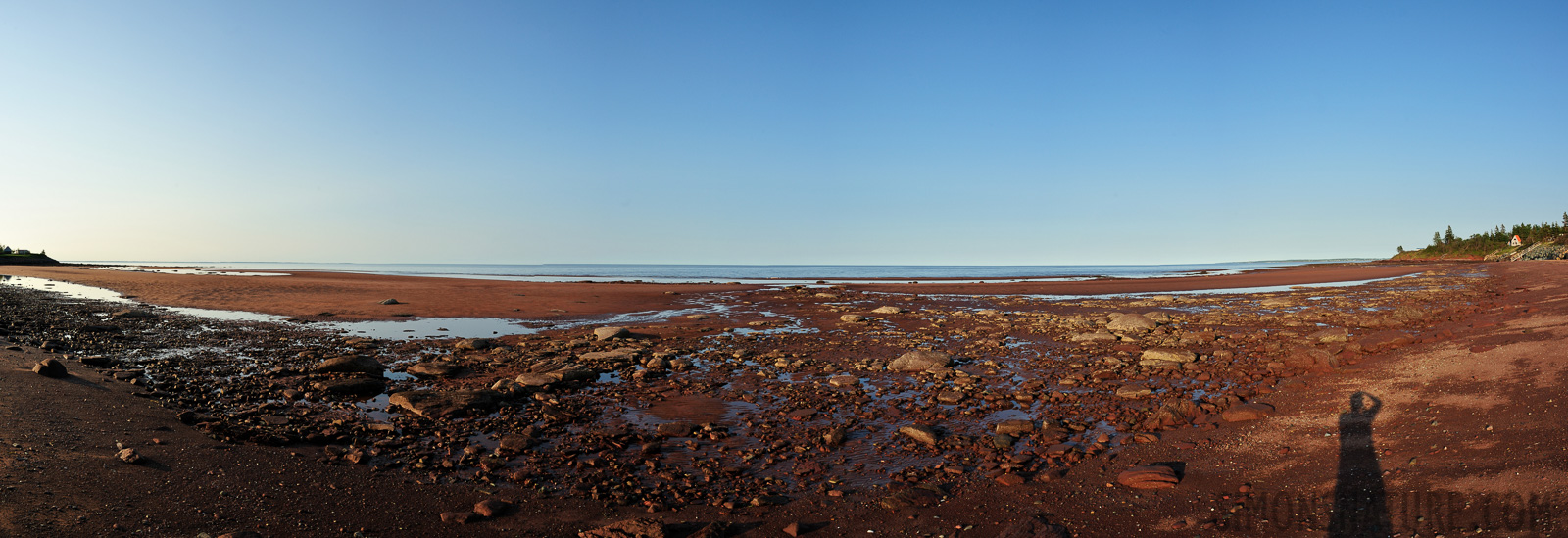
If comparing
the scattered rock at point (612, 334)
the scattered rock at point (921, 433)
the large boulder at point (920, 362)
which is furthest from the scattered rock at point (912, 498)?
the scattered rock at point (612, 334)

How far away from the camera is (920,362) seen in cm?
1332

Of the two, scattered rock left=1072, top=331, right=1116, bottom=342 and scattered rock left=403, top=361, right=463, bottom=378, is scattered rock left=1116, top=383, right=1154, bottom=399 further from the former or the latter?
scattered rock left=403, top=361, right=463, bottom=378

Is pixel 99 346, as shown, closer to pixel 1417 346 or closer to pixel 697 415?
pixel 697 415

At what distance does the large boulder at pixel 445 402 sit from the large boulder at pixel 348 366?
278 centimetres

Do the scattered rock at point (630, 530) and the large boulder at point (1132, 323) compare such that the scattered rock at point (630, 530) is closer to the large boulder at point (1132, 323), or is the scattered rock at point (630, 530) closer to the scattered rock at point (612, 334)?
Answer: the scattered rock at point (612, 334)

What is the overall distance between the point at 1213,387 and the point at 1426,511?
6.32 m

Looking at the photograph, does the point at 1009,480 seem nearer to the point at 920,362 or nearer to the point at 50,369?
the point at 920,362

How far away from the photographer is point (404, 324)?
2236 cm

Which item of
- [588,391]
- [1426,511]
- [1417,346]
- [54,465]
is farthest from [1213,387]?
[54,465]

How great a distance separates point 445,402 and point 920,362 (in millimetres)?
9499

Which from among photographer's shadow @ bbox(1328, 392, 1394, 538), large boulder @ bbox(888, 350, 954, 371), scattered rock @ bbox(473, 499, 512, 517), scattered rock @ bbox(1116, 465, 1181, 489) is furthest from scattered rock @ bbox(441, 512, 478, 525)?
large boulder @ bbox(888, 350, 954, 371)

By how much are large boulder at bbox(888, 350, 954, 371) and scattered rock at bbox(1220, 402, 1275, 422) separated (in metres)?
5.31

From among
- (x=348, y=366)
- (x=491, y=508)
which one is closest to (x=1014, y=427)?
(x=491, y=508)

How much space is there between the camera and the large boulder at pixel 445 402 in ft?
31.3
